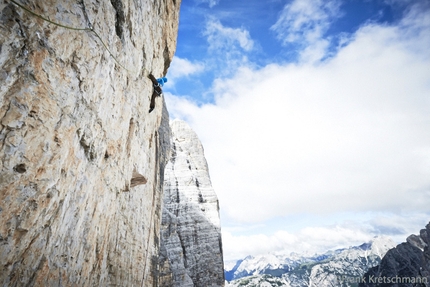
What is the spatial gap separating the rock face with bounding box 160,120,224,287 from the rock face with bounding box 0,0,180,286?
87.3ft

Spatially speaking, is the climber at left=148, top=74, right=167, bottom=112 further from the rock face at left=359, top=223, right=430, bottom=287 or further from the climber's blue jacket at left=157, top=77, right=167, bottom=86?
the rock face at left=359, top=223, right=430, bottom=287

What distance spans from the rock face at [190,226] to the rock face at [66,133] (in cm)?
2661

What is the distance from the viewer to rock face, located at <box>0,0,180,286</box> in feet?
15.5

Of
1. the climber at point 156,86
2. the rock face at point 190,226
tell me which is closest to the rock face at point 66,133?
the climber at point 156,86

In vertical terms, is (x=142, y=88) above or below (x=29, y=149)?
above

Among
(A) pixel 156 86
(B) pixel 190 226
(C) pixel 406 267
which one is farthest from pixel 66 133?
(C) pixel 406 267

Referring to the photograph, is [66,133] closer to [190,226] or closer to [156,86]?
[156,86]

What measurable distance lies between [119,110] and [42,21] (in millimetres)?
4369

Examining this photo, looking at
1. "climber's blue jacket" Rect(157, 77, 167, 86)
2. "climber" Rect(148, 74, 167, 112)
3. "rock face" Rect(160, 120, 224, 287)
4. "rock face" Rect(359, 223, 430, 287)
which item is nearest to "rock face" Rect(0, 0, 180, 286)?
"climber" Rect(148, 74, 167, 112)

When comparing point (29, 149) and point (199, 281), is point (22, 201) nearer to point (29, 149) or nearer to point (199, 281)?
point (29, 149)

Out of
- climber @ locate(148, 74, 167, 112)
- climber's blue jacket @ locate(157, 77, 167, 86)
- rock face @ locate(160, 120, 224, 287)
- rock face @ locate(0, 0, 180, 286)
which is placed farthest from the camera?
rock face @ locate(160, 120, 224, 287)

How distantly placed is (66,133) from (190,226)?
122 feet

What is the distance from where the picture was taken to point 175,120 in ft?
187

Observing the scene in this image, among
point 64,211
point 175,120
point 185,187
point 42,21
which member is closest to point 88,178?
point 64,211
